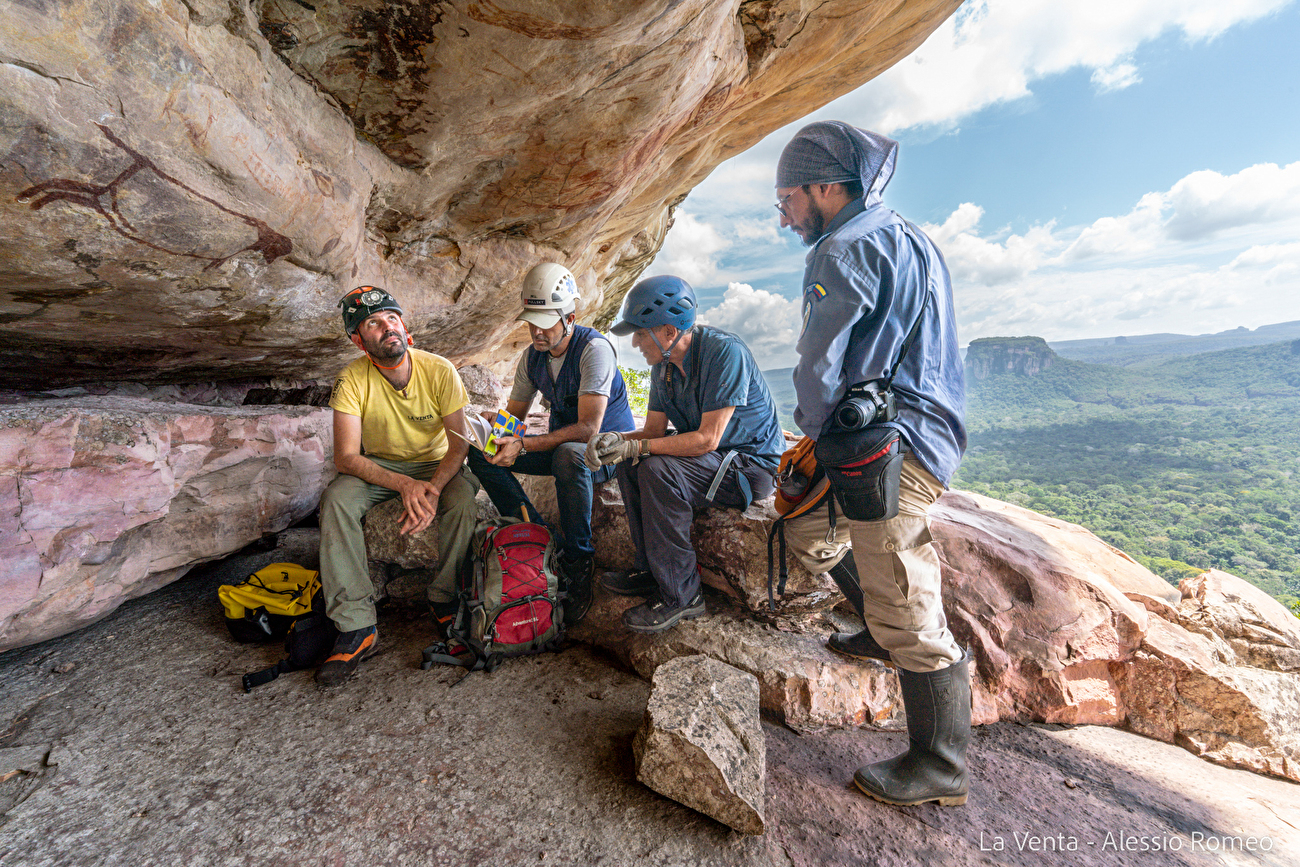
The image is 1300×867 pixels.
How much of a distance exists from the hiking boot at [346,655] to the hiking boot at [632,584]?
5.31 feet

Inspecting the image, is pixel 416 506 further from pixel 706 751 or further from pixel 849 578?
pixel 849 578

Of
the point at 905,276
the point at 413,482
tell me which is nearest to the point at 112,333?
the point at 413,482

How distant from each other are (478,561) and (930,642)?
9.18 ft

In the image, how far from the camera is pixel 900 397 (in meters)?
2.55

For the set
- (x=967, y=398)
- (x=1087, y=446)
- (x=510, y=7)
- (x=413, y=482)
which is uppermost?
(x=510, y=7)

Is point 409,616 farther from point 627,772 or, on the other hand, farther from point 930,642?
point 930,642

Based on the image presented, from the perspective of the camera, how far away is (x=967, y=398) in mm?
2564

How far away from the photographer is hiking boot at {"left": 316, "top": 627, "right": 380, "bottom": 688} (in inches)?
125

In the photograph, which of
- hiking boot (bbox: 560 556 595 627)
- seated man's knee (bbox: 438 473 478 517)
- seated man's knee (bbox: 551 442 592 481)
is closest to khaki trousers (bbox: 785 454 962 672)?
seated man's knee (bbox: 551 442 592 481)

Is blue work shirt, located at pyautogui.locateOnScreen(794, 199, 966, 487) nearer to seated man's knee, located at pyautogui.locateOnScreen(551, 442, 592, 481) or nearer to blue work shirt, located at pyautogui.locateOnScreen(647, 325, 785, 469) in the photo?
blue work shirt, located at pyautogui.locateOnScreen(647, 325, 785, 469)

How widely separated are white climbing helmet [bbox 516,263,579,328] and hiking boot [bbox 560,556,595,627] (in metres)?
1.87

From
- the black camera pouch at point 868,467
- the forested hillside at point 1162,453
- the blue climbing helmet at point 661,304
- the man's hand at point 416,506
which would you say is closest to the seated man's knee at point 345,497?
the man's hand at point 416,506

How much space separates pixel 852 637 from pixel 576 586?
2004 millimetres

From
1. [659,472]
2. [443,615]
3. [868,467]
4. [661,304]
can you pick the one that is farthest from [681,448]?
[443,615]
